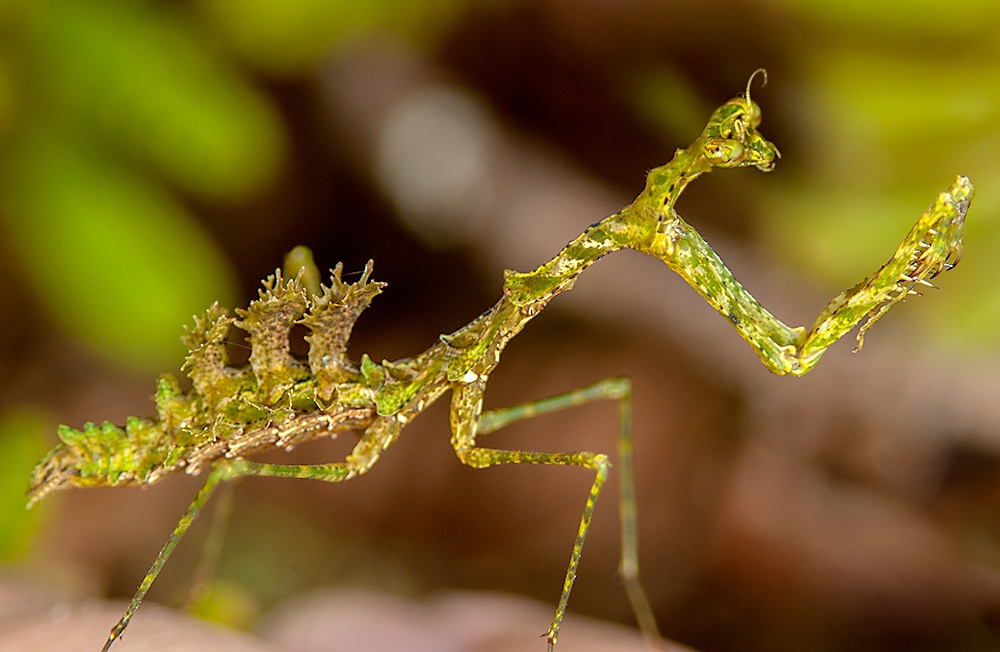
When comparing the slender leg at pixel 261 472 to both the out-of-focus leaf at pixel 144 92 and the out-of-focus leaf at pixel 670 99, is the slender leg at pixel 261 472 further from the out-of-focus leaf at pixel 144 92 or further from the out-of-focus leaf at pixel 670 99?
the out-of-focus leaf at pixel 670 99

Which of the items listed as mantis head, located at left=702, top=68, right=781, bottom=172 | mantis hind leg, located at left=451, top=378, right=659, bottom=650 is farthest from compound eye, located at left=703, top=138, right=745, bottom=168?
mantis hind leg, located at left=451, top=378, right=659, bottom=650

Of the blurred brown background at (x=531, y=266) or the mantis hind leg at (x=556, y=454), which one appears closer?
the mantis hind leg at (x=556, y=454)

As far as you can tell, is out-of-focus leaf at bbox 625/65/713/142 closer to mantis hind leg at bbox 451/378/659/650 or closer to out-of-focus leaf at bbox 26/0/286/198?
mantis hind leg at bbox 451/378/659/650

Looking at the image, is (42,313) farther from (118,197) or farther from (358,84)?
(358,84)

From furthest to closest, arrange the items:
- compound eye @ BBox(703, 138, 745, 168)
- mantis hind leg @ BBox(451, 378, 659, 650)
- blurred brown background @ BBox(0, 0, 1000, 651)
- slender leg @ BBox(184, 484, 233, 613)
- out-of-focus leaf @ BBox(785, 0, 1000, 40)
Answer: blurred brown background @ BBox(0, 0, 1000, 651), out-of-focus leaf @ BBox(785, 0, 1000, 40), slender leg @ BBox(184, 484, 233, 613), mantis hind leg @ BBox(451, 378, 659, 650), compound eye @ BBox(703, 138, 745, 168)

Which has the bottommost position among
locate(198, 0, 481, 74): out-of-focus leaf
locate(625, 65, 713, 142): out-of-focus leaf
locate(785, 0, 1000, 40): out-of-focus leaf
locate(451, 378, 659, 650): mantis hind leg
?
locate(451, 378, 659, 650): mantis hind leg

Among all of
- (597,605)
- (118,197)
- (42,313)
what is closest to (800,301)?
(597,605)

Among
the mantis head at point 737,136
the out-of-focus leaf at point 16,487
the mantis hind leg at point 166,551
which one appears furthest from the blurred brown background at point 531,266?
the mantis head at point 737,136
